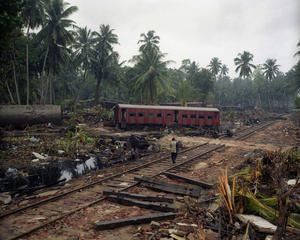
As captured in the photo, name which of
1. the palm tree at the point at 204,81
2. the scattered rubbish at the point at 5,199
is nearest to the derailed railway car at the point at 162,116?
the scattered rubbish at the point at 5,199

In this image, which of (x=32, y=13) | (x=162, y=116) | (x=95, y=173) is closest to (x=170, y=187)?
(x=95, y=173)

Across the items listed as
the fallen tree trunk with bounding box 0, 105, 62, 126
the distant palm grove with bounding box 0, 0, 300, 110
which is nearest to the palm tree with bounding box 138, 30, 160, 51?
the distant palm grove with bounding box 0, 0, 300, 110

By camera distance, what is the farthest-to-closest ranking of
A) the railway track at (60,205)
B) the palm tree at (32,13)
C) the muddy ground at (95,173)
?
the palm tree at (32,13), the railway track at (60,205), the muddy ground at (95,173)

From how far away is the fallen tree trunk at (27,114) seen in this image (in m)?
21.3

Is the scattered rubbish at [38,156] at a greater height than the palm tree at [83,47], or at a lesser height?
lesser

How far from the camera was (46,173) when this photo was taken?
10484 millimetres

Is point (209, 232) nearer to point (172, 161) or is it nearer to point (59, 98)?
point (172, 161)

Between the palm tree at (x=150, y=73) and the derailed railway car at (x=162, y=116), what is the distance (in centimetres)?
872

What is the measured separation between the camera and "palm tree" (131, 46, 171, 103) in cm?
3334

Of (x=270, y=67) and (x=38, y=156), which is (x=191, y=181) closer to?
(x=38, y=156)

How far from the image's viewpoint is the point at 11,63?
28.3 metres

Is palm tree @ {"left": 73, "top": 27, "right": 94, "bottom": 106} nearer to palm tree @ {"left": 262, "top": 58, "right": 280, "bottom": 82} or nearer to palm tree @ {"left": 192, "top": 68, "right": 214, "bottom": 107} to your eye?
palm tree @ {"left": 192, "top": 68, "right": 214, "bottom": 107}

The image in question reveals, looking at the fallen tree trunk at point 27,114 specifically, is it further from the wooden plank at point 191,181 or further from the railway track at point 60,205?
the wooden plank at point 191,181

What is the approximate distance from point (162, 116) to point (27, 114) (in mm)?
14356
